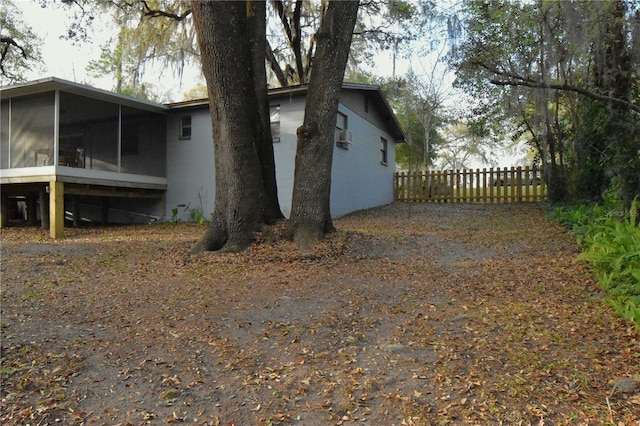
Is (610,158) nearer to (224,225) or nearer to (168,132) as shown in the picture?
(224,225)

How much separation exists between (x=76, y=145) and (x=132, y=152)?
1842mm

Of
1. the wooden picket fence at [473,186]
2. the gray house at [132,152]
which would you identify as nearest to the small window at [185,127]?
the gray house at [132,152]

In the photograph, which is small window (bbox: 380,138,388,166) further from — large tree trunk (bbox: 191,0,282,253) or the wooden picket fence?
large tree trunk (bbox: 191,0,282,253)

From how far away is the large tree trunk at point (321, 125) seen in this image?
7188 mm

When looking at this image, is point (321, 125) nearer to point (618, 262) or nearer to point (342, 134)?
point (618, 262)

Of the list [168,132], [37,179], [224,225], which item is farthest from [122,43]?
[224,225]

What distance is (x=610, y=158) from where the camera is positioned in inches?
307

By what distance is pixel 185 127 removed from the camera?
13.1 metres

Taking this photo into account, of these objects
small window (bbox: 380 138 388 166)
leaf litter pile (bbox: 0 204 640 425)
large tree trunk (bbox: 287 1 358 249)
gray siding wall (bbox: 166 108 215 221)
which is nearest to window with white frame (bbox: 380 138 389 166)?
small window (bbox: 380 138 388 166)

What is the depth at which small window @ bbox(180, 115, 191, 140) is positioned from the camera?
42.8 ft

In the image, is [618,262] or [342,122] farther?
[342,122]

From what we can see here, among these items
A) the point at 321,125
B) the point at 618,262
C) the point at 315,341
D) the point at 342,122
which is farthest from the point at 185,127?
the point at 618,262

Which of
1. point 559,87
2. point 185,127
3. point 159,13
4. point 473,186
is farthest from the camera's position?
point 473,186

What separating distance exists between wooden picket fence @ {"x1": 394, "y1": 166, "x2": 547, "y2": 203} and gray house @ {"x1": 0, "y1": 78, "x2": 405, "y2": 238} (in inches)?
89.4
